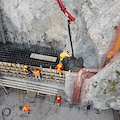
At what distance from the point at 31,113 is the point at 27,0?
23.8 ft

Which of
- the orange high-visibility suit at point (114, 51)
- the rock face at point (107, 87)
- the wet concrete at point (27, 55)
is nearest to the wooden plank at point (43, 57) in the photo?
the wet concrete at point (27, 55)

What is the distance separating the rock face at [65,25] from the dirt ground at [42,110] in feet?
4.39

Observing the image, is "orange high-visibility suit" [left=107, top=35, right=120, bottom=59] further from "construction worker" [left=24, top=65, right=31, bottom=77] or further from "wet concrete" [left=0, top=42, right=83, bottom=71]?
"construction worker" [left=24, top=65, right=31, bottom=77]

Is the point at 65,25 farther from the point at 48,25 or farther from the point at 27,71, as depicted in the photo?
the point at 27,71

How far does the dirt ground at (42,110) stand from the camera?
32.2 feet


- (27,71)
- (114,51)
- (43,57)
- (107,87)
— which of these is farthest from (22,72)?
(114,51)

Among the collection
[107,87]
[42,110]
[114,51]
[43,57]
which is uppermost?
[43,57]

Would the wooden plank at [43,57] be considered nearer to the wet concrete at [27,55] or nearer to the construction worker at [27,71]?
the wet concrete at [27,55]

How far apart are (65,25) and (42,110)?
5.92 metres

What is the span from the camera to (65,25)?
8.80 metres

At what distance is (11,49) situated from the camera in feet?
33.7

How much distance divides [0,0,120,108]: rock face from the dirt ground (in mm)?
1339

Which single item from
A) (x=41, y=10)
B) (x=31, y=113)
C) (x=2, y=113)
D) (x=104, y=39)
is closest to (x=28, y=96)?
(x=31, y=113)

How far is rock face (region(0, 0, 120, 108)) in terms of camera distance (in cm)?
702
